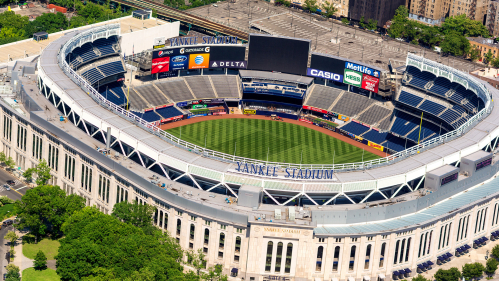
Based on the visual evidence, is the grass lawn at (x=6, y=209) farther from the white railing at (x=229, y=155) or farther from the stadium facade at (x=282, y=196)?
the white railing at (x=229, y=155)

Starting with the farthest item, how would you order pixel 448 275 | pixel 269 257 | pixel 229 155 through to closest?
1. pixel 229 155
2. pixel 448 275
3. pixel 269 257

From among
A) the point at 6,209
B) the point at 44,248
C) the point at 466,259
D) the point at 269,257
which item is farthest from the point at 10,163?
the point at 466,259

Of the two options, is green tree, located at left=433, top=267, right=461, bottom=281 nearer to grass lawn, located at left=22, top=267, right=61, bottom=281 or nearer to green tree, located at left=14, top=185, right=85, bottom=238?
grass lawn, located at left=22, top=267, right=61, bottom=281

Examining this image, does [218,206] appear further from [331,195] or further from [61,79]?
[61,79]

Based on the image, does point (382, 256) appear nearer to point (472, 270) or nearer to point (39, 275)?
point (472, 270)

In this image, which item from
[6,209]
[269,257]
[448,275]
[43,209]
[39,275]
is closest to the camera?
[269,257]

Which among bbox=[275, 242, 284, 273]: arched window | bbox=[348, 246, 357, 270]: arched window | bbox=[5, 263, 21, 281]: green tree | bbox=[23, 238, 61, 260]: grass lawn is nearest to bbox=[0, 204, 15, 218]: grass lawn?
bbox=[23, 238, 61, 260]: grass lawn
